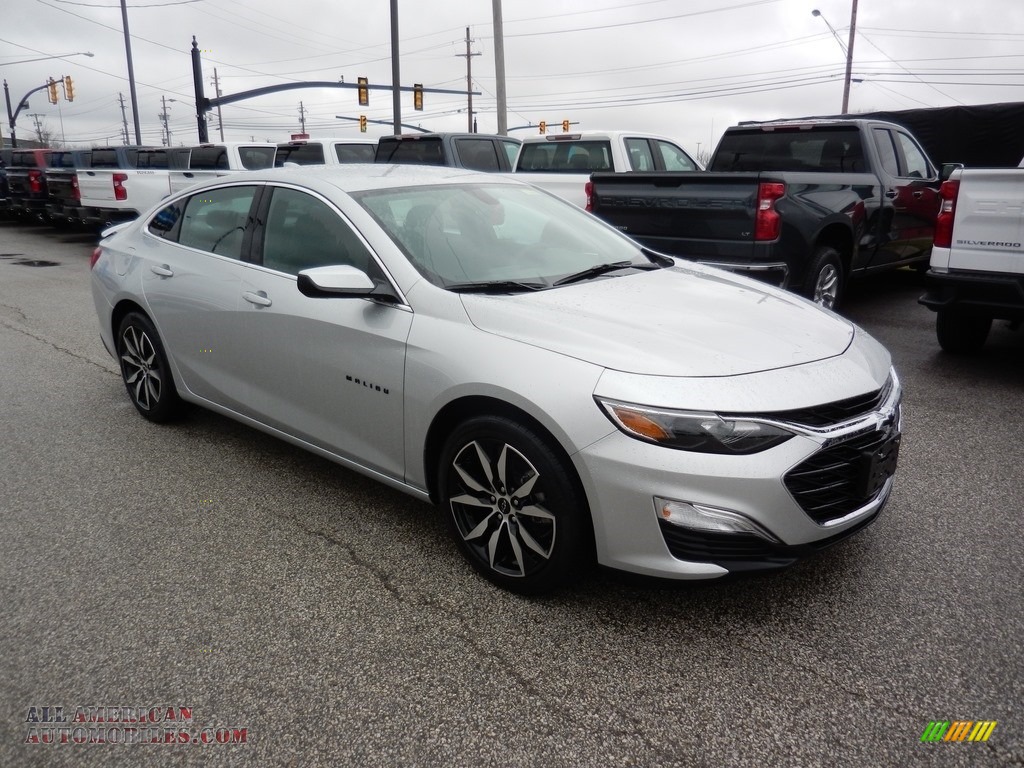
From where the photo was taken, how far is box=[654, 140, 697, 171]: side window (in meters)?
10.5

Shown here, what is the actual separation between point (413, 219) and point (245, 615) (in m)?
1.82

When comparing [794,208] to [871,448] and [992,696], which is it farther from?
[992,696]

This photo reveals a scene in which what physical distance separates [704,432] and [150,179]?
1371cm

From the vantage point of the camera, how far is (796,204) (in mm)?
6430

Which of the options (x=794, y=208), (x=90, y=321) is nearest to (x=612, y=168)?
(x=794, y=208)

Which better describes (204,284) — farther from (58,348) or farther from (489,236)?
(58,348)

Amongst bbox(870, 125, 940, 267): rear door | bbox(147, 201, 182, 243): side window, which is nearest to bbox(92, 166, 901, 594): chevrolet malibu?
bbox(147, 201, 182, 243): side window

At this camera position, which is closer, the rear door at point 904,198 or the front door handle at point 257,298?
the front door handle at point 257,298

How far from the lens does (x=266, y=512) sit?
3777mm

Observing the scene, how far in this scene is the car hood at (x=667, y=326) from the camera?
8.85 feet

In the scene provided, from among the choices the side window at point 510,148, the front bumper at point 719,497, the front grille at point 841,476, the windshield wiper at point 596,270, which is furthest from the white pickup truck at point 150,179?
the front grille at point 841,476

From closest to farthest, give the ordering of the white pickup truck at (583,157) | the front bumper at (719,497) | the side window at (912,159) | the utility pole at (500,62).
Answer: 1. the front bumper at (719,497)
2. the side window at (912,159)
3. the white pickup truck at (583,157)
4. the utility pole at (500,62)

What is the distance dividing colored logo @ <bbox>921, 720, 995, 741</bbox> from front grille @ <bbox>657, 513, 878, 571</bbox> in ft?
2.02

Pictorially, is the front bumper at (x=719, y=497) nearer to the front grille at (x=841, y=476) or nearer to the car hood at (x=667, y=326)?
the front grille at (x=841, y=476)
